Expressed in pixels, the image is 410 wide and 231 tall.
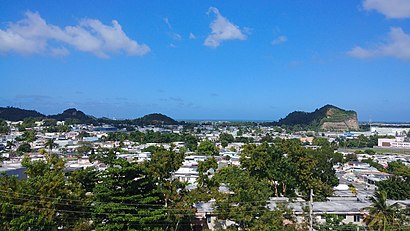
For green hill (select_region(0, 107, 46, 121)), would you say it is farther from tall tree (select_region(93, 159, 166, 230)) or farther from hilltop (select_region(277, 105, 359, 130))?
tall tree (select_region(93, 159, 166, 230))

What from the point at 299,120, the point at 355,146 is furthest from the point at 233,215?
the point at 299,120

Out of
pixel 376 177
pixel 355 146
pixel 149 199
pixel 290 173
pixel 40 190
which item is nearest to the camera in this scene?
pixel 40 190

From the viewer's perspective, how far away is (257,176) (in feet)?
53.6

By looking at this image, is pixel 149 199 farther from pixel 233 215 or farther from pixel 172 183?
A: pixel 233 215

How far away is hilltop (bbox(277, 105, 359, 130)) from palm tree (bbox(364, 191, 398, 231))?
10522cm

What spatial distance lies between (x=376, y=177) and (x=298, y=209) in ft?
53.6

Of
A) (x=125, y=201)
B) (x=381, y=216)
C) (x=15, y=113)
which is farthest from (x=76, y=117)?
(x=381, y=216)

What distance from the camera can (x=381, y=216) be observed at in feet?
37.2

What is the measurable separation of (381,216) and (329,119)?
A: 11184cm

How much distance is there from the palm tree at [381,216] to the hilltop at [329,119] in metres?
105

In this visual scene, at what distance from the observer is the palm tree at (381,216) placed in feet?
36.7

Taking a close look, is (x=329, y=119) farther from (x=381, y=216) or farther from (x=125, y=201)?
(x=125, y=201)

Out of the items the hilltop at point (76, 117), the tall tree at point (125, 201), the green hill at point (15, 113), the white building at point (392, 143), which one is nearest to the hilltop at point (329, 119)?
the white building at point (392, 143)

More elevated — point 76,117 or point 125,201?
point 76,117
